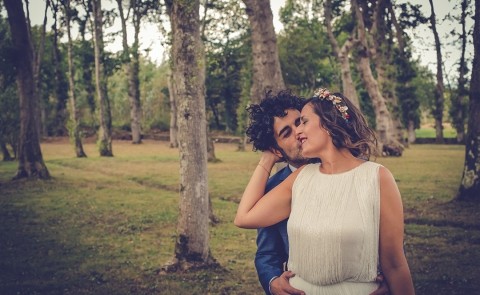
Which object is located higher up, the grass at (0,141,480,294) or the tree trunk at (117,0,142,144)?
the tree trunk at (117,0,142,144)

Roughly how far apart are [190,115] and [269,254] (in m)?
5.06

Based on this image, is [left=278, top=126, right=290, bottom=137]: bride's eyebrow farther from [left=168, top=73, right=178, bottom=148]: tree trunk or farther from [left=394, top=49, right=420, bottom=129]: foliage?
[left=394, top=49, right=420, bottom=129]: foliage

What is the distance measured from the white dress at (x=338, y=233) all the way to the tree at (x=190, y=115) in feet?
17.2

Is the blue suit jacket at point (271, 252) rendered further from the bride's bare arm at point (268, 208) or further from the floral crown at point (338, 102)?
the floral crown at point (338, 102)

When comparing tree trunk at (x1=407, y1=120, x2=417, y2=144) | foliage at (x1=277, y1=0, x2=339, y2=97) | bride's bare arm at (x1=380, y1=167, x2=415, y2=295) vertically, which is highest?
foliage at (x1=277, y1=0, x2=339, y2=97)

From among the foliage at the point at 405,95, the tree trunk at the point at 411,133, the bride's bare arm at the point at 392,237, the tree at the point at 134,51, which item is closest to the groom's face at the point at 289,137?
the bride's bare arm at the point at 392,237

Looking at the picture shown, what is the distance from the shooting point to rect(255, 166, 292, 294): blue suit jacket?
2959 millimetres

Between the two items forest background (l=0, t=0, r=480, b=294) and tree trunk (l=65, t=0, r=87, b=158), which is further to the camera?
tree trunk (l=65, t=0, r=87, b=158)

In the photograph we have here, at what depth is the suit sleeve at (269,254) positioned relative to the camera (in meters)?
2.97

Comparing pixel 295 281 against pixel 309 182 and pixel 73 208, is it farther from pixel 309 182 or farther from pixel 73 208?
pixel 73 208

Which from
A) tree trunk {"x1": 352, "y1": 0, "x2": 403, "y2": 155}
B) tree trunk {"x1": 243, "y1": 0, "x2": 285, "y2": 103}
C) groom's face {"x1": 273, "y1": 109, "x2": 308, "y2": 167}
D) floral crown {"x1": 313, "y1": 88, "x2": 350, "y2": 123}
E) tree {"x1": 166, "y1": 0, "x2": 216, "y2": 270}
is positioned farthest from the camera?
tree trunk {"x1": 352, "y1": 0, "x2": 403, "y2": 155}

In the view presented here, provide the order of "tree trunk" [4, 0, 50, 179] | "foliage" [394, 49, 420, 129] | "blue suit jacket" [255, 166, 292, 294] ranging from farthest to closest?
"foliage" [394, 49, 420, 129]
"tree trunk" [4, 0, 50, 179]
"blue suit jacket" [255, 166, 292, 294]

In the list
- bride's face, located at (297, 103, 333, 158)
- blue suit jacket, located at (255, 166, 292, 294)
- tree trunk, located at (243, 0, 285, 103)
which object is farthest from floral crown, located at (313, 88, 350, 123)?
tree trunk, located at (243, 0, 285, 103)

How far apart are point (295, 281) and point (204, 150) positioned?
540 centimetres
